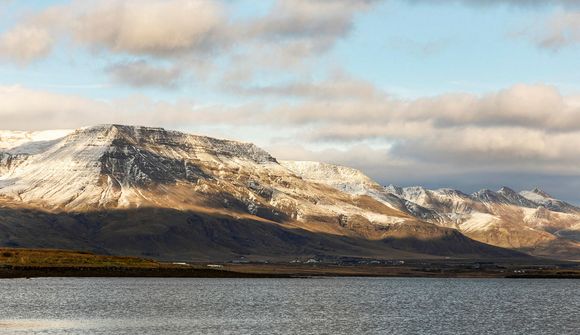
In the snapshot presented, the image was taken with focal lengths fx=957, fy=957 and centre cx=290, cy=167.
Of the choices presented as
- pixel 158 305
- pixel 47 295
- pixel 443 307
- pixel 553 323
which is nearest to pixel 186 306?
pixel 158 305

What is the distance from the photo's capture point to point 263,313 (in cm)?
14125

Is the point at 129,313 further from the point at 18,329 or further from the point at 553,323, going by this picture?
the point at 553,323

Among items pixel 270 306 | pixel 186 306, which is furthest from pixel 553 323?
pixel 186 306

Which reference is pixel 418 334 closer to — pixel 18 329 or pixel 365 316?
pixel 365 316

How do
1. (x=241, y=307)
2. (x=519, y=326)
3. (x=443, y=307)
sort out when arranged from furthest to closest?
(x=443, y=307), (x=241, y=307), (x=519, y=326)

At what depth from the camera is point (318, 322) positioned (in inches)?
5079

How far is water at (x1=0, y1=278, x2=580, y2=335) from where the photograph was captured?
116812 millimetres

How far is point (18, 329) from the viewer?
107 meters

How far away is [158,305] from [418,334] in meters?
54.9

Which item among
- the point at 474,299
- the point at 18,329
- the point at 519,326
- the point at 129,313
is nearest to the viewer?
the point at 18,329

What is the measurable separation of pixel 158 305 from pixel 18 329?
160 feet

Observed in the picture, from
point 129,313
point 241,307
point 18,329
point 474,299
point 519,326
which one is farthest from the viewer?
point 474,299

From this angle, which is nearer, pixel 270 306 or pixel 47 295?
pixel 270 306

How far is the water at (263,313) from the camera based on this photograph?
11681 centimetres
